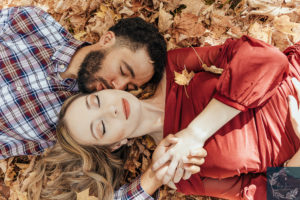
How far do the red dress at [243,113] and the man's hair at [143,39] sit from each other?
34cm

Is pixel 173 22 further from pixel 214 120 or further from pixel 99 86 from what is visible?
pixel 214 120

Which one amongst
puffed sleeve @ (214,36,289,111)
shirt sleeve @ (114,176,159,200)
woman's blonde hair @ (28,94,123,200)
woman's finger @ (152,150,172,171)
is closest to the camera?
puffed sleeve @ (214,36,289,111)

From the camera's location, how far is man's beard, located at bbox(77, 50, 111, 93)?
2357 millimetres

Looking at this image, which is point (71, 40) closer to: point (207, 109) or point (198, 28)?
point (198, 28)

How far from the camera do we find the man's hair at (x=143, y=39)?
2.39 m

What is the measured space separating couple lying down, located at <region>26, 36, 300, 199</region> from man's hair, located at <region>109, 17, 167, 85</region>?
0.11 metres

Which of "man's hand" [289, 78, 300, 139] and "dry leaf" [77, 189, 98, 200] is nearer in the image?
"man's hand" [289, 78, 300, 139]

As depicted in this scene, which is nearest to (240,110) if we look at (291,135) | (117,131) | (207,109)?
(207,109)

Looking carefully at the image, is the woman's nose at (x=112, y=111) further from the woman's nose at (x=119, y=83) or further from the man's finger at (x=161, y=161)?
the man's finger at (x=161, y=161)

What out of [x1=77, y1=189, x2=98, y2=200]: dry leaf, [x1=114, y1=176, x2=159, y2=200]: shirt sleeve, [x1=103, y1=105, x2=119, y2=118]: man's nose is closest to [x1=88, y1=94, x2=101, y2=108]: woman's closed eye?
[x1=103, y1=105, x2=119, y2=118]: man's nose

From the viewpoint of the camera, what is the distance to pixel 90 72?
A: 2.39 m

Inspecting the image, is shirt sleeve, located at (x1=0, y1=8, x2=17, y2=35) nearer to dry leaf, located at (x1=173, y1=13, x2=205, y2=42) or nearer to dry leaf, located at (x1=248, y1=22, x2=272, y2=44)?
dry leaf, located at (x1=173, y1=13, x2=205, y2=42)

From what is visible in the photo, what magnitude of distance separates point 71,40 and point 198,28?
4.82ft

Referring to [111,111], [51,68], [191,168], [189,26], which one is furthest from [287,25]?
[51,68]
